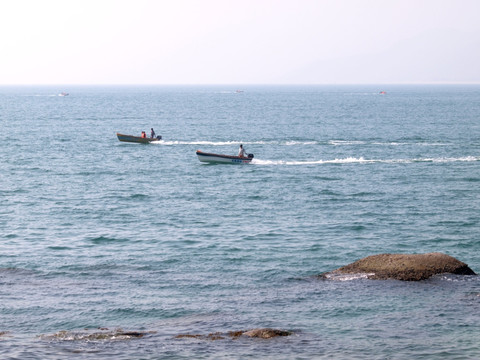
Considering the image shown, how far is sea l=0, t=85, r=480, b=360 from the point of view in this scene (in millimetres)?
24531

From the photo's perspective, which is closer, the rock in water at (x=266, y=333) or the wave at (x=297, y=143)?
the rock in water at (x=266, y=333)

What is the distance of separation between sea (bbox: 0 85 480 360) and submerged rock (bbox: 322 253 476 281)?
44 cm

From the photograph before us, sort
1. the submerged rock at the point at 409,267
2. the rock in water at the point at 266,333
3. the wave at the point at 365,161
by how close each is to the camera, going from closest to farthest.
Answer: the rock in water at the point at 266,333, the submerged rock at the point at 409,267, the wave at the point at 365,161

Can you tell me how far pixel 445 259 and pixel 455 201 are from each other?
73.0 feet

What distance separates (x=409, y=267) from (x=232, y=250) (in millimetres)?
11005

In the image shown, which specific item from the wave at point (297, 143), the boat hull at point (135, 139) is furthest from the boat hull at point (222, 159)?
the boat hull at point (135, 139)

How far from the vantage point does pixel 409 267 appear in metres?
30.6

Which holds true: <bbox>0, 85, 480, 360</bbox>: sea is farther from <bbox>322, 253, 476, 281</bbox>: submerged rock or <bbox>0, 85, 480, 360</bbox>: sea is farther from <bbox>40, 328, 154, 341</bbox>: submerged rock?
<bbox>322, 253, 476, 281</bbox>: submerged rock

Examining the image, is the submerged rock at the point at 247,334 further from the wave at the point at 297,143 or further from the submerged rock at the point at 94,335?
the wave at the point at 297,143

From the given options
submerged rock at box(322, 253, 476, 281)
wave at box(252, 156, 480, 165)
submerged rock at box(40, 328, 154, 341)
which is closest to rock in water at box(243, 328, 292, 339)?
submerged rock at box(40, 328, 154, 341)

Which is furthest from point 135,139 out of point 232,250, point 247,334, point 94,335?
point 247,334

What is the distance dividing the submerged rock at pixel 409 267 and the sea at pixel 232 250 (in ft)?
1.45

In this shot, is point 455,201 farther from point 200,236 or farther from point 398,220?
point 200,236

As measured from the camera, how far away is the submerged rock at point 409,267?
3038cm
